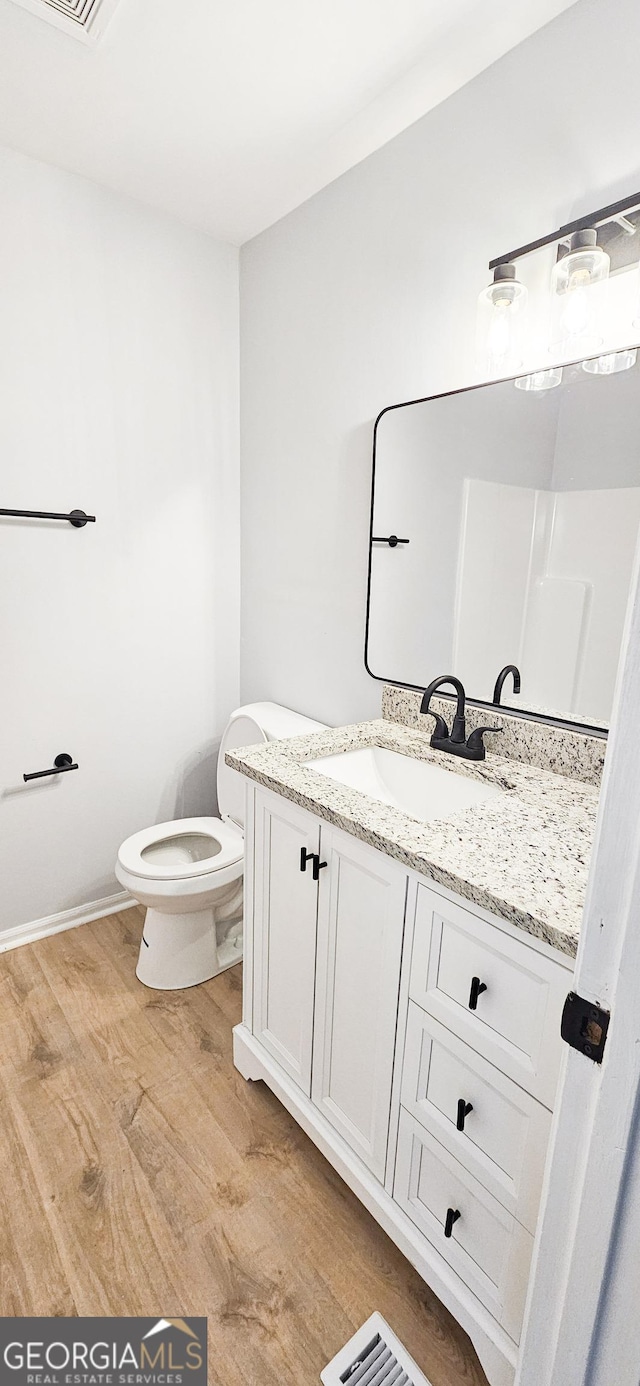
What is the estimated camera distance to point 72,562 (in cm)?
204

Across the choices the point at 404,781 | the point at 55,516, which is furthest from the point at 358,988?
the point at 55,516

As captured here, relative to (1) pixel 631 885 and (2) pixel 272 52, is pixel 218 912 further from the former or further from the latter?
(2) pixel 272 52

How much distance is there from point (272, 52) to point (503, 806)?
1.73m

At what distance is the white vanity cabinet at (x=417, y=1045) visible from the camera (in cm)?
90

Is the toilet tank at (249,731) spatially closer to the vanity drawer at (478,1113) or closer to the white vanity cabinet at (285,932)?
the white vanity cabinet at (285,932)

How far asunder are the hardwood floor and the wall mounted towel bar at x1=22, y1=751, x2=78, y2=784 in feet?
2.31

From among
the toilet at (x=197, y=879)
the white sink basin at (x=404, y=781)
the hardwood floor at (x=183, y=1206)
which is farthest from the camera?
the toilet at (x=197, y=879)

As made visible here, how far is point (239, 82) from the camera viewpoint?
1464 mm

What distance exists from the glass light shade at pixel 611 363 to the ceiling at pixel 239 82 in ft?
2.29

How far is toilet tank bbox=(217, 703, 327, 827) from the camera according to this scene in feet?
6.56

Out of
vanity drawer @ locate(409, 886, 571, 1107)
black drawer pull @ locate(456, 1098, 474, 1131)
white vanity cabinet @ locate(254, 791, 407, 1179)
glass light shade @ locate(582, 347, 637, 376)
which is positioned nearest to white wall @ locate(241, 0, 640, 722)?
glass light shade @ locate(582, 347, 637, 376)

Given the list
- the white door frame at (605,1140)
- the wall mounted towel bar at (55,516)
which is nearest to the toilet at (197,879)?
the wall mounted towel bar at (55,516)

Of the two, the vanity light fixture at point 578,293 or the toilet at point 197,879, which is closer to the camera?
the vanity light fixture at point 578,293

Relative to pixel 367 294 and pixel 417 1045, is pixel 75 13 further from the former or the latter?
pixel 417 1045
